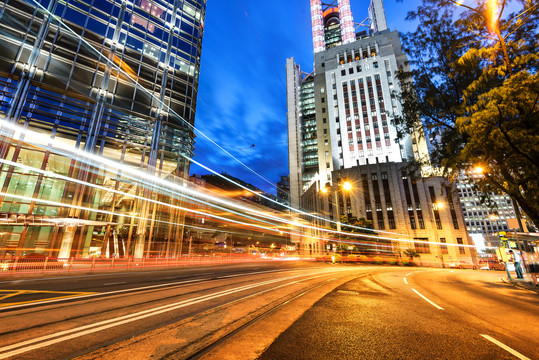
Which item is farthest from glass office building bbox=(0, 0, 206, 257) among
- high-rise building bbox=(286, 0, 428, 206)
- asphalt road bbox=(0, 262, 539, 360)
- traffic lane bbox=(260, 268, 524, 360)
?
high-rise building bbox=(286, 0, 428, 206)

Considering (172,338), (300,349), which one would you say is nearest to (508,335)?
(300,349)

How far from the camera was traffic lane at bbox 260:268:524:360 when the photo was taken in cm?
344

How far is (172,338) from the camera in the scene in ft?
13.0

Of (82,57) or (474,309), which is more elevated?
(82,57)

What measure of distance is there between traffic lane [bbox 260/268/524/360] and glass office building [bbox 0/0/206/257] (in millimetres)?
21916

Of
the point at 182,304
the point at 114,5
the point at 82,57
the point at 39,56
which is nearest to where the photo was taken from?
the point at 182,304

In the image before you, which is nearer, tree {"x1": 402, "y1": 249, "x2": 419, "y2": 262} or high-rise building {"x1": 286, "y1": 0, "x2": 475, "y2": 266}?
tree {"x1": 402, "y1": 249, "x2": 419, "y2": 262}

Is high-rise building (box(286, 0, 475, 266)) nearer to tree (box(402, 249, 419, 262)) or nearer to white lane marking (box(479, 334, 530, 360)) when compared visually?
tree (box(402, 249, 419, 262))

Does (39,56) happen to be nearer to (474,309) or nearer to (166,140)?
(166,140)

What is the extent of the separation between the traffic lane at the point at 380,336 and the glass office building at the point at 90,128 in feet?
71.9

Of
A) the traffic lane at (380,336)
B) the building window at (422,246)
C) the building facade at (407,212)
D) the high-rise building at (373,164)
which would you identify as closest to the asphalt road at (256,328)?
the traffic lane at (380,336)

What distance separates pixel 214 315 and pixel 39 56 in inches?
1287

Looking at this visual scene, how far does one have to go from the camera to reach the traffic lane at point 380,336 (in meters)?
3.44

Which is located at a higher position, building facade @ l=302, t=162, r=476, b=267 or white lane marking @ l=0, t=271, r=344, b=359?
building facade @ l=302, t=162, r=476, b=267
